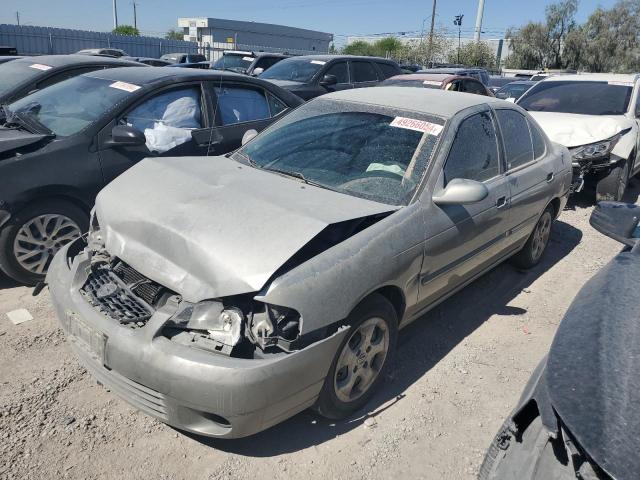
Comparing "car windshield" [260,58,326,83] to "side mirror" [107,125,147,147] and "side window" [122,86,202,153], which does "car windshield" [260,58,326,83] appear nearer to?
"side window" [122,86,202,153]

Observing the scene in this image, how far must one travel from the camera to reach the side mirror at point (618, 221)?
2.56 m

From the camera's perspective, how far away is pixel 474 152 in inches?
145

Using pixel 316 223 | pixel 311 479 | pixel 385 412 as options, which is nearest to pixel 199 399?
pixel 311 479

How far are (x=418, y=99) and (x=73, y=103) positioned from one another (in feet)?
10.4

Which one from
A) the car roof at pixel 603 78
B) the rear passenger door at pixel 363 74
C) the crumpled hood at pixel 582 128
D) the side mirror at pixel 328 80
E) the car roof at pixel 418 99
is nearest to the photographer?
the car roof at pixel 418 99

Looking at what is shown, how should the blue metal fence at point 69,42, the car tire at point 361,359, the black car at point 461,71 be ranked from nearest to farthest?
the car tire at point 361,359 → the black car at point 461,71 → the blue metal fence at point 69,42

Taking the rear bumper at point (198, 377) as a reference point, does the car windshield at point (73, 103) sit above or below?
above

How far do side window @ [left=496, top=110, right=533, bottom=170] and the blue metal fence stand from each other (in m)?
26.0

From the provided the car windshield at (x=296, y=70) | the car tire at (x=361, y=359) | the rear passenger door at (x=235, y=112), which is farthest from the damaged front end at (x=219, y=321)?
the car windshield at (x=296, y=70)

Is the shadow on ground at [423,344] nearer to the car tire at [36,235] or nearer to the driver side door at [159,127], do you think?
the car tire at [36,235]

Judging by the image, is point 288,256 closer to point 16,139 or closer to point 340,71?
point 16,139

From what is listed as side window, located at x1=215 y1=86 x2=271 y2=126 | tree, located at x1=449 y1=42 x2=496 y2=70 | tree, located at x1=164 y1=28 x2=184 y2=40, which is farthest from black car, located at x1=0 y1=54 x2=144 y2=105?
tree, located at x1=164 y1=28 x2=184 y2=40

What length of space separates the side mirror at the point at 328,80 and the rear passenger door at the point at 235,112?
4.52 meters

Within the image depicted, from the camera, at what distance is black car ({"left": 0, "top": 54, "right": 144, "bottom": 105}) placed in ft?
19.1
